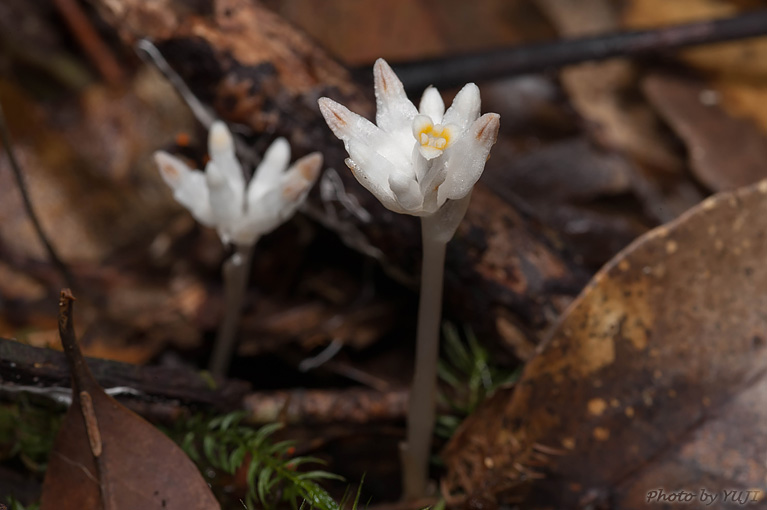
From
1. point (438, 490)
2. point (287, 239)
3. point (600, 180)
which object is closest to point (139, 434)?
point (438, 490)

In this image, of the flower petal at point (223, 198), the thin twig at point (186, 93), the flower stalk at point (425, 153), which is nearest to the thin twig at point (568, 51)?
the thin twig at point (186, 93)

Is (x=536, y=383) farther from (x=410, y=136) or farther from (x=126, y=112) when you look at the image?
(x=126, y=112)

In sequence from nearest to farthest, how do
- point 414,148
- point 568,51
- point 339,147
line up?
point 414,148
point 339,147
point 568,51

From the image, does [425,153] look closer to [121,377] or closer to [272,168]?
[272,168]

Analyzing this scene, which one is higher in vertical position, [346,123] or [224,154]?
[224,154]

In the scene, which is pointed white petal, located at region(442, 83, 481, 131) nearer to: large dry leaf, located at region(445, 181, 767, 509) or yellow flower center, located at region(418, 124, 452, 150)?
yellow flower center, located at region(418, 124, 452, 150)

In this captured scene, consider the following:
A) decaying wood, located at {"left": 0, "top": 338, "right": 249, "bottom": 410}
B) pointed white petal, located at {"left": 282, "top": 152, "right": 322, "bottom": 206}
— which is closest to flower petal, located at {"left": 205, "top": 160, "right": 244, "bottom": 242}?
pointed white petal, located at {"left": 282, "top": 152, "right": 322, "bottom": 206}

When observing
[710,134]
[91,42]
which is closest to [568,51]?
[710,134]

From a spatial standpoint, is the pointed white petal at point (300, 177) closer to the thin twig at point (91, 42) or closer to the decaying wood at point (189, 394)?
the decaying wood at point (189, 394)
